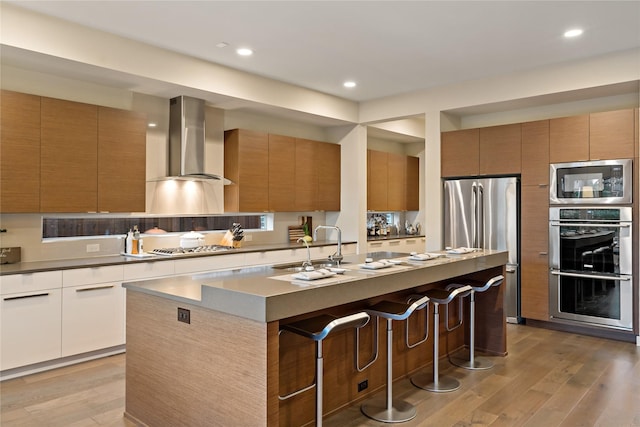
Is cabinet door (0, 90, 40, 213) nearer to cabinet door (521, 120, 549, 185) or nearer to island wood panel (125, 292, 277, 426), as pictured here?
island wood panel (125, 292, 277, 426)

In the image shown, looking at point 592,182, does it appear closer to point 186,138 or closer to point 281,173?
point 281,173

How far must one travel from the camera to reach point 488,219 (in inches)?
221

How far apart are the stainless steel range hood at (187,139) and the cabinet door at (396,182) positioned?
375cm

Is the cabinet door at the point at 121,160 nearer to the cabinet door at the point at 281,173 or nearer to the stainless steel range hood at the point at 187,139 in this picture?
the stainless steel range hood at the point at 187,139

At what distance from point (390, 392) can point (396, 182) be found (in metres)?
5.57

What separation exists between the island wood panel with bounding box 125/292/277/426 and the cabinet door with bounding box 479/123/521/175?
4.36 m

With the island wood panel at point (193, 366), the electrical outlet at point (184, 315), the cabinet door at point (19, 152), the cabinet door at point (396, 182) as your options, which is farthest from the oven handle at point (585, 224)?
the cabinet door at point (19, 152)

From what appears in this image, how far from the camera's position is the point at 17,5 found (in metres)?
3.51

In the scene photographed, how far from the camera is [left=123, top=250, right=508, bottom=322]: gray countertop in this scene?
7.19ft

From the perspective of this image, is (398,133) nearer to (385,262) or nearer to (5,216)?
(385,262)

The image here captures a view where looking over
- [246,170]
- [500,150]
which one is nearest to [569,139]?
[500,150]

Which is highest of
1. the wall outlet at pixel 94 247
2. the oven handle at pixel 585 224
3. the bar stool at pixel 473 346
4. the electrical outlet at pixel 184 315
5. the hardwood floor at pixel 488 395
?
the oven handle at pixel 585 224

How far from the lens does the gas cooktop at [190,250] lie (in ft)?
15.8

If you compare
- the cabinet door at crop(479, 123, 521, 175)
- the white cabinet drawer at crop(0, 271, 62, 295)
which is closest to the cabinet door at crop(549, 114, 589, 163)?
the cabinet door at crop(479, 123, 521, 175)
